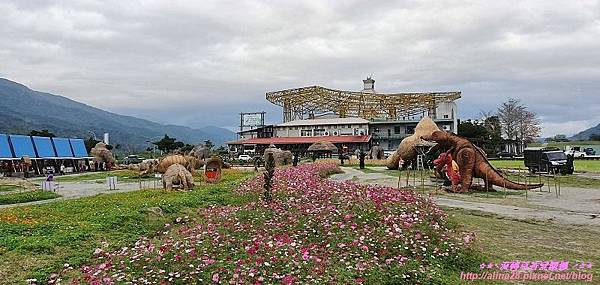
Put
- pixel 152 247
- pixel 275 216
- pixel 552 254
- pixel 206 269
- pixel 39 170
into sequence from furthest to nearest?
pixel 39 170 → pixel 275 216 → pixel 552 254 → pixel 152 247 → pixel 206 269

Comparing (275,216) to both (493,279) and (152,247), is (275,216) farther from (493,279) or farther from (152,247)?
(493,279)

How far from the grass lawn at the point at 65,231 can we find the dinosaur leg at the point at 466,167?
361 inches

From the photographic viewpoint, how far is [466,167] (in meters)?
19.6

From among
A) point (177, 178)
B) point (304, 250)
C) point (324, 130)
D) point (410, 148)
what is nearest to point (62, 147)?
point (177, 178)

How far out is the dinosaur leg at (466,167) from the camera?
64.1 ft

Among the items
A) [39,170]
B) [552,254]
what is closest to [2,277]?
[552,254]

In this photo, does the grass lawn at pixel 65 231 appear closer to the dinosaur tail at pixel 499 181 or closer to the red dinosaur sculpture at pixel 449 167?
the red dinosaur sculpture at pixel 449 167

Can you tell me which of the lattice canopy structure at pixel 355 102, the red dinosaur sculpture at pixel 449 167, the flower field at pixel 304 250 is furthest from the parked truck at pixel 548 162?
the lattice canopy structure at pixel 355 102

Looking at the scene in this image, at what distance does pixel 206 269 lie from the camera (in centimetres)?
654

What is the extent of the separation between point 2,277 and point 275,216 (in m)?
4.70

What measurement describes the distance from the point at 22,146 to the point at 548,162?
37404 millimetres

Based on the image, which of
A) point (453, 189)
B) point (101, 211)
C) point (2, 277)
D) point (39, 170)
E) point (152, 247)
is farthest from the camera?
point (39, 170)

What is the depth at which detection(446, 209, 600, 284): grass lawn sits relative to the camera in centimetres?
846

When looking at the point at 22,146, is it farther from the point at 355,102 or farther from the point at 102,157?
the point at 355,102
